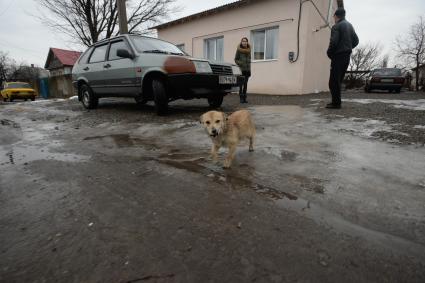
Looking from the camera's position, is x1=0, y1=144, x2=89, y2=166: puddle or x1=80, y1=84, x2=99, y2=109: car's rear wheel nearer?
x1=0, y1=144, x2=89, y2=166: puddle

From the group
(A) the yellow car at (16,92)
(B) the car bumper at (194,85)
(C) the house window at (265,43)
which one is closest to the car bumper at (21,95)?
(A) the yellow car at (16,92)

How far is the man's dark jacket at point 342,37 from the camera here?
5.62m

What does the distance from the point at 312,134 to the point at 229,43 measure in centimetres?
→ 1039

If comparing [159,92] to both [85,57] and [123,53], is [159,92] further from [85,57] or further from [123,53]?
[85,57]

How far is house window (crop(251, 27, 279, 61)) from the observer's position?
11.7 m

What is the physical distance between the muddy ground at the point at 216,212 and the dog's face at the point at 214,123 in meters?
0.38

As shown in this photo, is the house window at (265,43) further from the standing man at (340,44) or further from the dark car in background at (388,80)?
the dark car in background at (388,80)

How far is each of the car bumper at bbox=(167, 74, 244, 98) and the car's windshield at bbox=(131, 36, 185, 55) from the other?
106 centimetres

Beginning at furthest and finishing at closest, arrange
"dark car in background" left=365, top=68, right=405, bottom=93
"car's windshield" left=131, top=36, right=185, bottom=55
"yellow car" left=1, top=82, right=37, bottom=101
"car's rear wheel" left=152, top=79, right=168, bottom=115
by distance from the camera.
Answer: "yellow car" left=1, top=82, right=37, bottom=101, "dark car in background" left=365, top=68, right=405, bottom=93, "car's windshield" left=131, top=36, right=185, bottom=55, "car's rear wheel" left=152, top=79, right=168, bottom=115

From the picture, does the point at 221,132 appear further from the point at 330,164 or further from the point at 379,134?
the point at 379,134

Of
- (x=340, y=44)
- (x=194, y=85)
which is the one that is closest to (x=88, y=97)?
(x=194, y=85)

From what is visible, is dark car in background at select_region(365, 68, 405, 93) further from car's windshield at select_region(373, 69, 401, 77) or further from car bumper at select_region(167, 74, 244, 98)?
car bumper at select_region(167, 74, 244, 98)

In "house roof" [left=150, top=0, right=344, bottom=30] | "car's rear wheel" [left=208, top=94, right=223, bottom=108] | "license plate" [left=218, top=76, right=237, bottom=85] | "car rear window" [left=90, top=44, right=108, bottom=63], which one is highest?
"house roof" [left=150, top=0, right=344, bottom=30]

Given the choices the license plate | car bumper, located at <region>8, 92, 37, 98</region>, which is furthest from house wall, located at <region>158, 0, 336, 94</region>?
car bumper, located at <region>8, 92, 37, 98</region>
